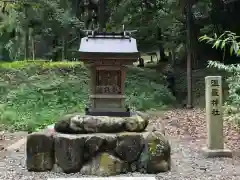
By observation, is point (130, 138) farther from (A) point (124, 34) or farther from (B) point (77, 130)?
(A) point (124, 34)

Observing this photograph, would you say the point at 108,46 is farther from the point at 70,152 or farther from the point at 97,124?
the point at 70,152

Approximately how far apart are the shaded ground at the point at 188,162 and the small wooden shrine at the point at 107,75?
1.42 meters

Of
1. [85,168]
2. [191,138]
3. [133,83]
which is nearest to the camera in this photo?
[85,168]

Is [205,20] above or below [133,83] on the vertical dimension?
above

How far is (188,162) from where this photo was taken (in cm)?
716

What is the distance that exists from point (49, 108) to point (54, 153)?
22.2 feet

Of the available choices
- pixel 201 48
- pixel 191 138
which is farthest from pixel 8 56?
pixel 191 138

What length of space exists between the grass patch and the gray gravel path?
3.92m

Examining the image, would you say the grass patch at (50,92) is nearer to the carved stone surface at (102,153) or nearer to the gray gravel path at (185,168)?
the gray gravel path at (185,168)

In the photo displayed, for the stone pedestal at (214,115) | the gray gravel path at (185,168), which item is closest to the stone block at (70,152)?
the gray gravel path at (185,168)

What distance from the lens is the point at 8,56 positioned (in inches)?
968

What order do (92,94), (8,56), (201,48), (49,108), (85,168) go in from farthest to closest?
(8,56) → (201,48) → (49,108) → (92,94) → (85,168)

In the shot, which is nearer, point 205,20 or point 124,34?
point 124,34

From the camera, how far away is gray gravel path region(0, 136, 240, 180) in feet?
20.2
